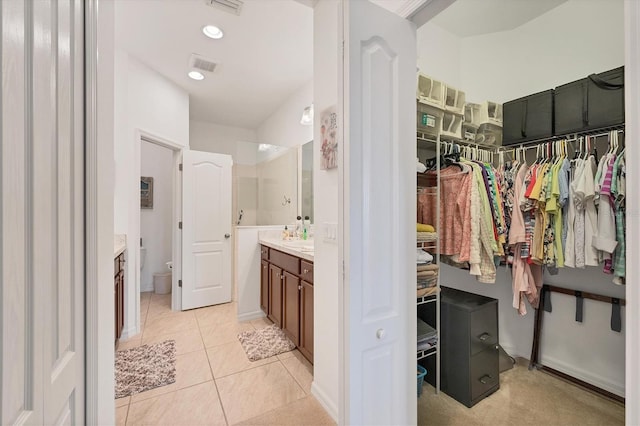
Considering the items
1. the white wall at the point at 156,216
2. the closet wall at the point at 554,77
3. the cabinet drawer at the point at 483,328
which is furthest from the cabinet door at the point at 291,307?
the white wall at the point at 156,216

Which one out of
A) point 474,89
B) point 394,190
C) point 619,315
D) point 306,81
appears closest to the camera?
Answer: point 394,190

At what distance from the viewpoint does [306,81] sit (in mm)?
3324

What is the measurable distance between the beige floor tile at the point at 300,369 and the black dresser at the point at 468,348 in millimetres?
894

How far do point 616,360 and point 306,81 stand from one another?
142 inches

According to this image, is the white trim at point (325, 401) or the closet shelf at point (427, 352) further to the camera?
the closet shelf at point (427, 352)

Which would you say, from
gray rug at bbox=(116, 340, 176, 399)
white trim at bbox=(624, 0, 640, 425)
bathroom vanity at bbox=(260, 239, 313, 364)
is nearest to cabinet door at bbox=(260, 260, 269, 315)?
bathroom vanity at bbox=(260, 239, 313, 364)

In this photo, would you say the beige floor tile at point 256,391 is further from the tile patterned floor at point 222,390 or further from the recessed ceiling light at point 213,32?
the recessed ceiling light at point 213,32

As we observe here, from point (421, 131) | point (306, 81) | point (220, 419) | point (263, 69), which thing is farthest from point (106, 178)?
point (306, 81)

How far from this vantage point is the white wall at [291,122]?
337 centimetres

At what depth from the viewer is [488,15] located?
7.27 ft

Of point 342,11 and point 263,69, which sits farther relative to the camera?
A: point 263,69

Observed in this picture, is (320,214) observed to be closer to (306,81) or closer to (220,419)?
(220,419)

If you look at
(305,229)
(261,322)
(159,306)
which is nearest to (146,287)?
(159,306)

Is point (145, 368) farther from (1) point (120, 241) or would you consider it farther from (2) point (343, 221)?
(2) point (343, 221)
